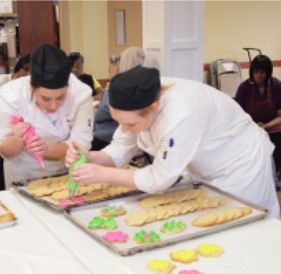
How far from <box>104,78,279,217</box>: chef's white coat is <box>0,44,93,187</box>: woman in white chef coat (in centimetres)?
21

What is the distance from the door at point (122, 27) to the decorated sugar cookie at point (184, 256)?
404cm

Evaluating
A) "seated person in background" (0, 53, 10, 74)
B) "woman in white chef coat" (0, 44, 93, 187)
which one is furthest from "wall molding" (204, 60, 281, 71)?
"woman in white chef coat" (0, 44, 93, 187)

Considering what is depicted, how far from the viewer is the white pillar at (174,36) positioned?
2814 mm

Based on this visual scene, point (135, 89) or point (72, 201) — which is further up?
point (135, 89)

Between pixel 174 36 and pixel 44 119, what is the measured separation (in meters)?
1.42

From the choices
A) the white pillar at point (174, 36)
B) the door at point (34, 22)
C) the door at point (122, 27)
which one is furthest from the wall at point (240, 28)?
the white pillar at point (174, 36)

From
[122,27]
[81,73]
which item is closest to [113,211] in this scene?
[81,73]

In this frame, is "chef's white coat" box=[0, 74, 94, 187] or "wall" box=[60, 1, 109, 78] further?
"wall" box=[60, 1, 109, 78]

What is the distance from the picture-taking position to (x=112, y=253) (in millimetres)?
1124

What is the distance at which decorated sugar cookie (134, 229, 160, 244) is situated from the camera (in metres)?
1.17

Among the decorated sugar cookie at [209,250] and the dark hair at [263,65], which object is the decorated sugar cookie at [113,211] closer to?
the decorated sugar cookie at [209,250]

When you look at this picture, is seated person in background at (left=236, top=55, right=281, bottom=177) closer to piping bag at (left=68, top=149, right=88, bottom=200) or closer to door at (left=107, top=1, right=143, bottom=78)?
door at (left=107, top=1, right=143, bottom=78)

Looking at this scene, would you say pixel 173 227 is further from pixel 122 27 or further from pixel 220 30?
pixel 220 30

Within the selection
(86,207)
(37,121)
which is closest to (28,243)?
(86,207)
